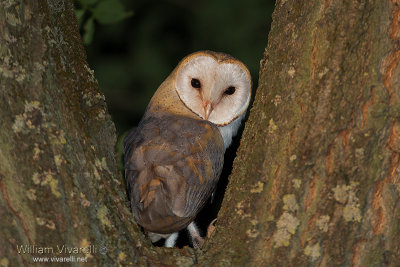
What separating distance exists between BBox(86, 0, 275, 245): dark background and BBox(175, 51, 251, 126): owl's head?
8.96 feet

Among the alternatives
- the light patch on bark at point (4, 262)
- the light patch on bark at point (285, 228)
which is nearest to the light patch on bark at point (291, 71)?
the light patch on bark at point (285, 228)

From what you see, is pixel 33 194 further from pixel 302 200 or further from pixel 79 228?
pixel 302 200

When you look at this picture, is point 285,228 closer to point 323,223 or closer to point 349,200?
point 323,223

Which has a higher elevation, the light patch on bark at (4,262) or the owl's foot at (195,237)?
the light patch on bark at (4,262)

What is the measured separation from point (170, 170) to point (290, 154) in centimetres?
83

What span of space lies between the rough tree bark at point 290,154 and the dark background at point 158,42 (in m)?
4.02

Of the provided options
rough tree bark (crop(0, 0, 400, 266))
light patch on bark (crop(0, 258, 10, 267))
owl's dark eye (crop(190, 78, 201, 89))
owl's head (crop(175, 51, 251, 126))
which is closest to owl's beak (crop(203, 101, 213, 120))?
owl's head (crop(175, 51, 251, 126))

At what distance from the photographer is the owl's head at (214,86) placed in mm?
3197

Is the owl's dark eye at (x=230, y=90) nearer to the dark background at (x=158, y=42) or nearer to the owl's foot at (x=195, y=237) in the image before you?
the owl's foot at (x=195, y=237)

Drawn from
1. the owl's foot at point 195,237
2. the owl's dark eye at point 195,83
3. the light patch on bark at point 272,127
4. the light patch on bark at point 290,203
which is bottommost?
the owl's foot at point 195,237

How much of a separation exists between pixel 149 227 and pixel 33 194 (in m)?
0.86

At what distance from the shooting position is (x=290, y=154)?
2.01 meters

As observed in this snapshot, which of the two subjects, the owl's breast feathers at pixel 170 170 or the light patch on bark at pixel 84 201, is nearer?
the light patch on bark at pixel 84 201

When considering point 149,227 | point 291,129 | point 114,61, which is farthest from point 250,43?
point 291,129
